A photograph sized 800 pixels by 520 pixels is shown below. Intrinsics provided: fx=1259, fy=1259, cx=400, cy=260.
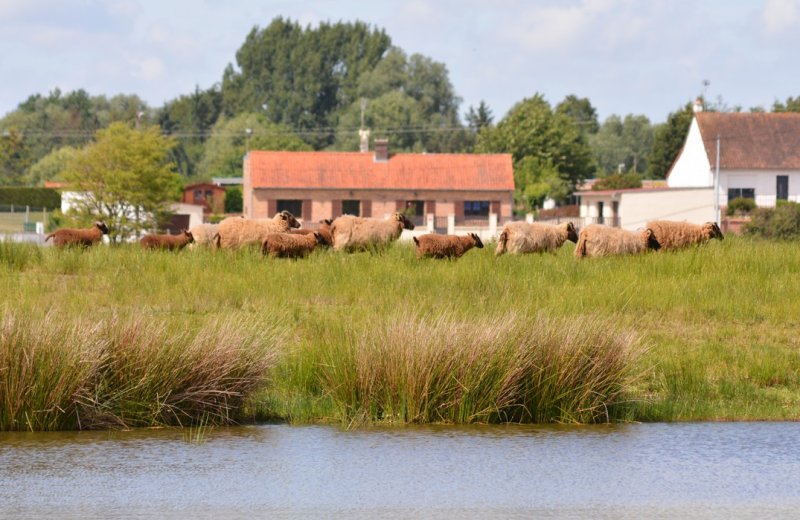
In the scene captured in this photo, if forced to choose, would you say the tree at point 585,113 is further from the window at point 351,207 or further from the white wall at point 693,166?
the window at point 351,207

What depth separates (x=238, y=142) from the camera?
6156 inches

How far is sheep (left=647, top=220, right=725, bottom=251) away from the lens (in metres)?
27.8

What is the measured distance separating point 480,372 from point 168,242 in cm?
1747

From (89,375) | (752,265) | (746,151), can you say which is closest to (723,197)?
(746,151)

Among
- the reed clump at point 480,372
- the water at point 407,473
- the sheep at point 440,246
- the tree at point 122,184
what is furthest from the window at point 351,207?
the water at point 407,473

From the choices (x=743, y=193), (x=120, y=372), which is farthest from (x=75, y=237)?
(x=743, y=193)

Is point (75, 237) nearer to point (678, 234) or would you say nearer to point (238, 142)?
point (678, 234)

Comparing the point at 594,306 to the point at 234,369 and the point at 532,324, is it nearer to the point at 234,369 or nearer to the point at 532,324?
the point at 532,324

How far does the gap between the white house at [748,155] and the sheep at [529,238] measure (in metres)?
49.5

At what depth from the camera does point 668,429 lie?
13.6 meters

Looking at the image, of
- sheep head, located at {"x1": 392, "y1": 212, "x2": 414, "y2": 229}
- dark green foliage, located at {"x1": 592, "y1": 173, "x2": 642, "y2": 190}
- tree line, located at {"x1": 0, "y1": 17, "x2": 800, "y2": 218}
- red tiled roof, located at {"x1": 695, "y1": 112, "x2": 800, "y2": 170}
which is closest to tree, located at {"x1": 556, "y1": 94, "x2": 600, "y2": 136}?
tree line, located at {"x1": 0, "y1": 17, "x2": 800, "y2": 218}

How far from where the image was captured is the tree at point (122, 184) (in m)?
64.7

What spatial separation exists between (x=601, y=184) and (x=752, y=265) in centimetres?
7517

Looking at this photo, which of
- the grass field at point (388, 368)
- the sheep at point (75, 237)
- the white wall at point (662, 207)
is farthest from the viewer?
the white wall at point (662, 207)
